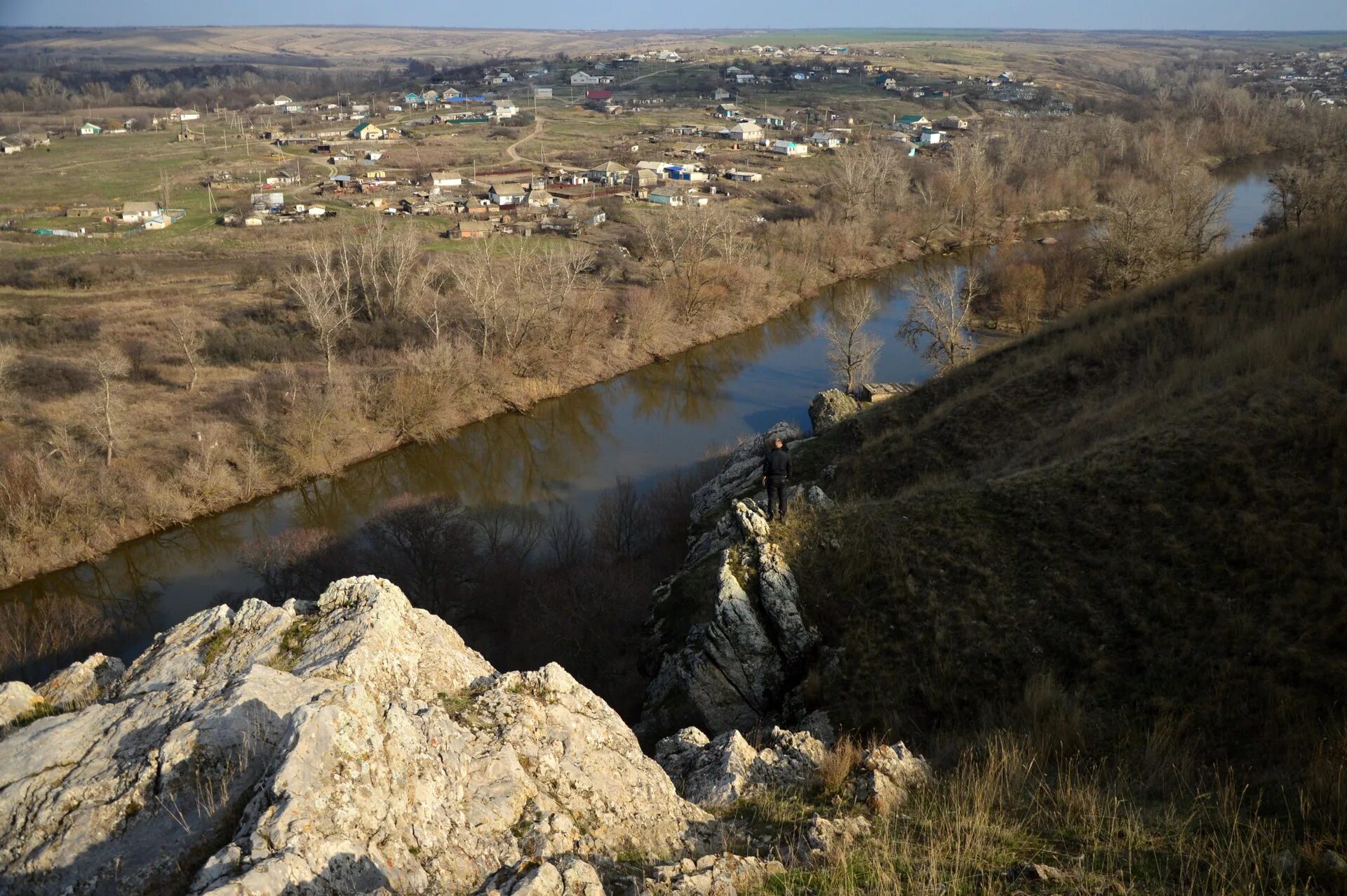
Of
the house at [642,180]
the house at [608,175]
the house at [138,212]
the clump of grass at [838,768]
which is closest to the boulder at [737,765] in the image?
the clump of grass at [838,768]

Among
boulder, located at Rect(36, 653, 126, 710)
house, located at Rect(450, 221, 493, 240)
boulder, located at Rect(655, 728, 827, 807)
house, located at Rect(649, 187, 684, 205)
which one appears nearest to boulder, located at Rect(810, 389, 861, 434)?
boulder, located at Rect(655, 728, 827, 807)

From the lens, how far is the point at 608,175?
70438 millimetres

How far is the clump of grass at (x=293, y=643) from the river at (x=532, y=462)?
1263 cm

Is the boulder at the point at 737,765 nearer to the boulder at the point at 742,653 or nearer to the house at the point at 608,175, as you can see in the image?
the boulder at the point at 742,653

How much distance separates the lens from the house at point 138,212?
56.4 metres

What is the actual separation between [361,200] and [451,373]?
135 ft

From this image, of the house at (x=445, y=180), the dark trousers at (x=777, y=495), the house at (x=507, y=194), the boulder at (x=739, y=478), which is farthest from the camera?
the house at (x=445, y=180)

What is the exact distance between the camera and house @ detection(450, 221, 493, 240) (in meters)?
52.3

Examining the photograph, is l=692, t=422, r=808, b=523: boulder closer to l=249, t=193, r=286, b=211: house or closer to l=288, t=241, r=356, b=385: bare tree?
l=288, t=241, r=356, b=385: bare tree

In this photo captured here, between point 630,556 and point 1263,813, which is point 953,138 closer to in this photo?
point 630,556

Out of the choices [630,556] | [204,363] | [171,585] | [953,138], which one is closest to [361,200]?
[204,363]

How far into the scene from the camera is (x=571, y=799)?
6340 mm

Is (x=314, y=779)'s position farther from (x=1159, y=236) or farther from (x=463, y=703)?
(x=1159, y=236)

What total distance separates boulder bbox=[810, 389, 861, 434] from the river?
4769mm
